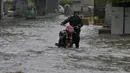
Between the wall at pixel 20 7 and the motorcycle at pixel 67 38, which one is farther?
the wall at pixel 20 7

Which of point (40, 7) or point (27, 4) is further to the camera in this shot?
point (40, 7)

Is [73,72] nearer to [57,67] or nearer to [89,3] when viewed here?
[57,67]

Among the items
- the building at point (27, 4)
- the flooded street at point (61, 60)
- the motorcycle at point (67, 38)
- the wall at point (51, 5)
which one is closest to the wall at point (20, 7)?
the building at point (27, 4)

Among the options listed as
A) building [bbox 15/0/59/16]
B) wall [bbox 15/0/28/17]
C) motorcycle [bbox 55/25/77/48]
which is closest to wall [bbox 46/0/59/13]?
building [bbox 15/0/59/16]

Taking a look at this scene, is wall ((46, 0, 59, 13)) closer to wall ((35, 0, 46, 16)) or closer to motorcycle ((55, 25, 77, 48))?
wall ((35, 0, 46, 16))

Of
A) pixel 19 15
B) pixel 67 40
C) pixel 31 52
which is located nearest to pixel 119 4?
pixel 67 40

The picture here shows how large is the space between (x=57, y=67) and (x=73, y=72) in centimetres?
111

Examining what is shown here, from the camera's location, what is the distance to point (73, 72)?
529 inches

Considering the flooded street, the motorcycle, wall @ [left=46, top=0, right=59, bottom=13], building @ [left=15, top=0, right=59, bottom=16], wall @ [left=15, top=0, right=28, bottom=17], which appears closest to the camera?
the flooded street

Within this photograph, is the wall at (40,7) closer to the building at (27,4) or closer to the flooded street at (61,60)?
the building at (27,4)

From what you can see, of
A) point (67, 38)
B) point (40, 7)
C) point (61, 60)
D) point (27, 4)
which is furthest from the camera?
point (40, 7)

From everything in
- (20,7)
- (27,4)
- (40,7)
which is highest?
(27,4)

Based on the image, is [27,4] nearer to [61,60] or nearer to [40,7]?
[40,7]

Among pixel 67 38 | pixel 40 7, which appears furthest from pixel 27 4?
pixel 67 38
